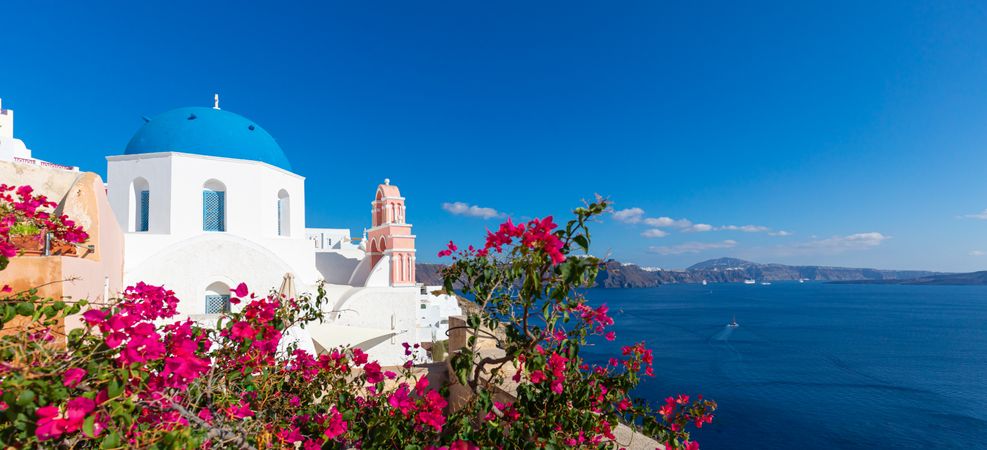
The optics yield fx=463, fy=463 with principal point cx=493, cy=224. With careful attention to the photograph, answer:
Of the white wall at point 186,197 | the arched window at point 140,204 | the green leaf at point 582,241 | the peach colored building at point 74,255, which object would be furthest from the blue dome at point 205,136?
the green leaf at point 582,241

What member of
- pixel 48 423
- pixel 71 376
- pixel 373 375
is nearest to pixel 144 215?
pixel 373 375

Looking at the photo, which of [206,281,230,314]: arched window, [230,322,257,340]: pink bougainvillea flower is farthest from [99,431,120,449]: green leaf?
[206,281,230,314]: arched window

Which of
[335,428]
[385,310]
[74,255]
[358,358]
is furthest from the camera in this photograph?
[385,310]

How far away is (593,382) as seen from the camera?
2223mm

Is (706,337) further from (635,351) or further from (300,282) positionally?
(635,351)

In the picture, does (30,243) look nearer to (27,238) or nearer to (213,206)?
(27,238)

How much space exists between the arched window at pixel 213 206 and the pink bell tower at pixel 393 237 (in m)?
4.06

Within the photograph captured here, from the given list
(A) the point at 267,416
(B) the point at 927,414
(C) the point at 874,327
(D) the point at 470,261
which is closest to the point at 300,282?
(A) the point at 267,416

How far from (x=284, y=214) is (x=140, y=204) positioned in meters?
2.96

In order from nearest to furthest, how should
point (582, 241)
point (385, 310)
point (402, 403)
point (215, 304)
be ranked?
point (582, 241) < point (402, 403) < point (215, 304) < point (385, 310)

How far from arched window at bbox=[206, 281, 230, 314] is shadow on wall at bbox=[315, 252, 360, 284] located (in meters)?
6.25

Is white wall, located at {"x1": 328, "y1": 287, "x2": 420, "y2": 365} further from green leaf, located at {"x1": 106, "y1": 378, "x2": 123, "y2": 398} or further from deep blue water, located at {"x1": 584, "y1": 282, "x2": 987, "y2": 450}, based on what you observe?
green leaf, located at {"x1": 106, "y1": 378, "x2": 123, "y2": 398}

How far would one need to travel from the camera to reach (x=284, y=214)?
11961 mm

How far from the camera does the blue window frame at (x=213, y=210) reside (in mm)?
10305
